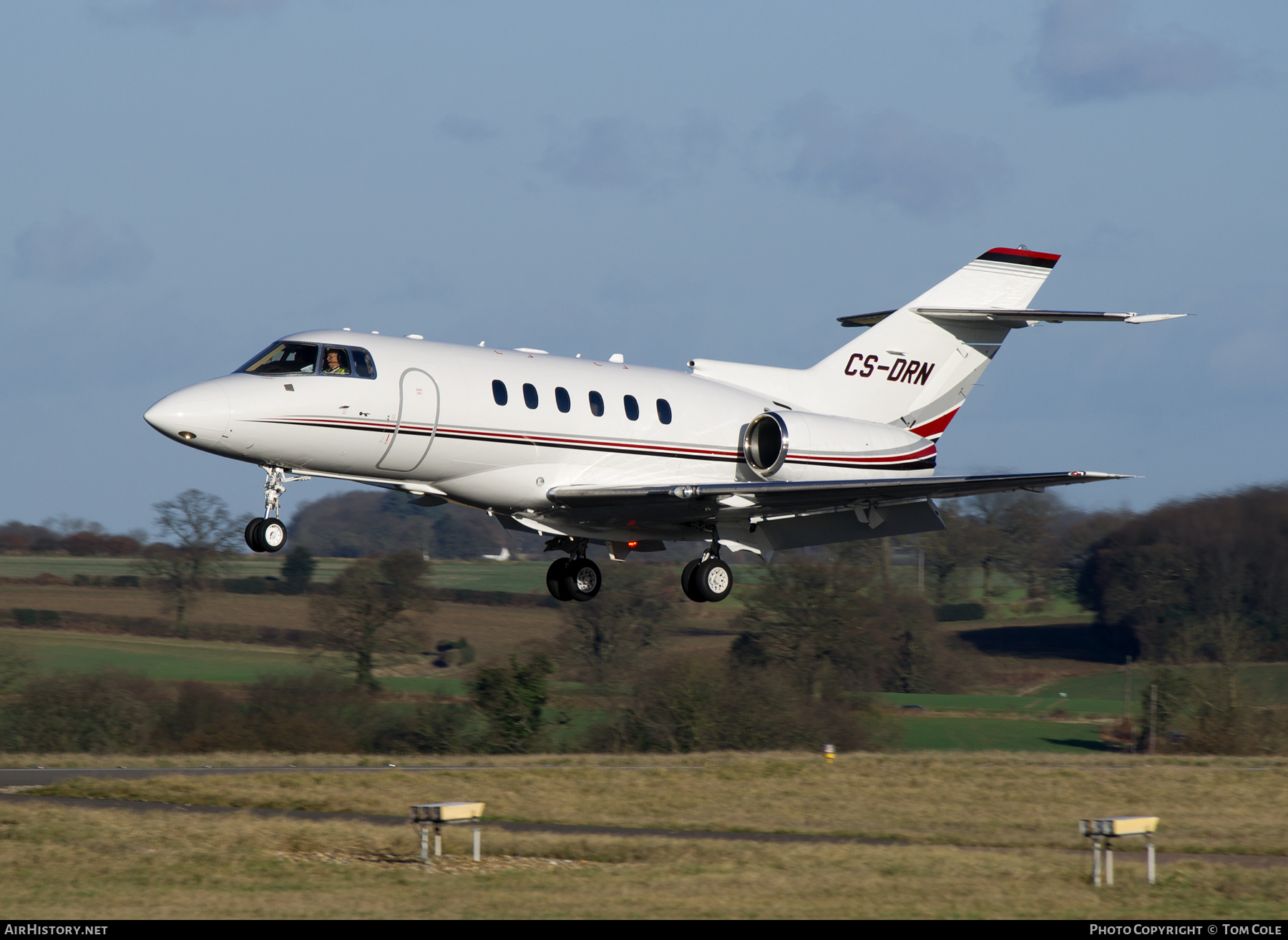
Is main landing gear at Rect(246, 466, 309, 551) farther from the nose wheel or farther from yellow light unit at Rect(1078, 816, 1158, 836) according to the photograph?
yellow light unit at Rect(1078, 816, 1158, 836)

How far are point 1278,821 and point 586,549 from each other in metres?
15.8

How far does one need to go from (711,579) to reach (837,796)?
11037 mm

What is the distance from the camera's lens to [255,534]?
1909 centimetres

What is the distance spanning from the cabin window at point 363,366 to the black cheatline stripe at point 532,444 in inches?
29.4

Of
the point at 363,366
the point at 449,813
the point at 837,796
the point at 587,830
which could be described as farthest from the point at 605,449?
the point at 837,796

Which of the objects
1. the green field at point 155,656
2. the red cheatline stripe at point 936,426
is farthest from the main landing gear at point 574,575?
the green field at point 155,656

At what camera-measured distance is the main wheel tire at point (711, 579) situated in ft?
77.4

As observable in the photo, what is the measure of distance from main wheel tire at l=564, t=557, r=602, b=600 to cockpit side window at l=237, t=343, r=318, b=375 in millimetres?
6488

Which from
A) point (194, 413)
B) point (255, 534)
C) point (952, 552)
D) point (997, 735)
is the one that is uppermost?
point (952, 552)

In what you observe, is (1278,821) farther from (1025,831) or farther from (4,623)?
(4,623)

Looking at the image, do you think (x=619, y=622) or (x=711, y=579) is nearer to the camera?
(x=711, y=579)

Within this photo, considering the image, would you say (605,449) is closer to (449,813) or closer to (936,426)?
(449,813)

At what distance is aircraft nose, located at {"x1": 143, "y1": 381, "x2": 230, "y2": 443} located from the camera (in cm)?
1859

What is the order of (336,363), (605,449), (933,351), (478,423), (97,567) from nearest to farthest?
(336,363), (478,423), (605,449), (933,351), (97,567)
